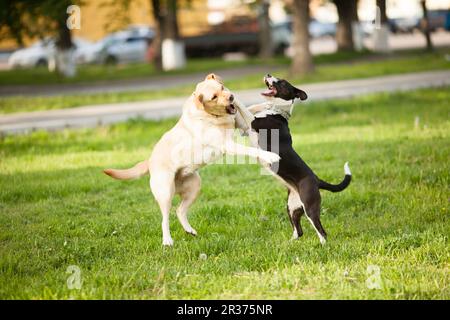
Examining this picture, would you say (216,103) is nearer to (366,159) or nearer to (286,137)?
(286,137)

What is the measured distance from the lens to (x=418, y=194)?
24.3ft

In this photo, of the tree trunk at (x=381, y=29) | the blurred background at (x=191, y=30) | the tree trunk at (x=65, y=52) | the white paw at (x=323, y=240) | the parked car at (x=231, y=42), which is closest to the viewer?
the white paw at (x=323, y=240)

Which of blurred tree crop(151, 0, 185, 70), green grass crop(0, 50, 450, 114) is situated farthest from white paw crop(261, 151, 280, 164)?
blurred tree crop(151, 0, 185, 70)

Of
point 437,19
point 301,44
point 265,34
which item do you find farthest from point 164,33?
point 437,19

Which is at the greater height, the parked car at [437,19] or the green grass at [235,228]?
the green grass at [235,228]

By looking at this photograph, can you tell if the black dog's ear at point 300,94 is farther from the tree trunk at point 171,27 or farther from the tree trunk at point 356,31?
the tree trunk at point 356,31

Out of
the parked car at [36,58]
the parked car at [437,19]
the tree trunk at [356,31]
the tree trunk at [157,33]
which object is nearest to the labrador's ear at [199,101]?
the tree trunk at [157,33]

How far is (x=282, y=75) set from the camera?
2162cm

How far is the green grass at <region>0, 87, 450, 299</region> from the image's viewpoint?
496 cm

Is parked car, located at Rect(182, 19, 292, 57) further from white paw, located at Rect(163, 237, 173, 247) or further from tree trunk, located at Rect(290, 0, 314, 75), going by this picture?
white paw, located at Rect(163, 237, 173, 247)

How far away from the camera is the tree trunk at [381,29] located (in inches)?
1141

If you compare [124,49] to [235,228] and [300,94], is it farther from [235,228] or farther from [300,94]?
[300,94]

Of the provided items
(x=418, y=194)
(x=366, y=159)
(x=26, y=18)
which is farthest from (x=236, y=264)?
(x=26, y=18)

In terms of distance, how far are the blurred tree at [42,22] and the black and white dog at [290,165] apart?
15830 mm
